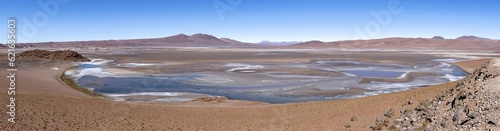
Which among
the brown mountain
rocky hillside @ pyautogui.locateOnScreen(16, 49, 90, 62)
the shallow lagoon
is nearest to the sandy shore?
the shallow lagoon

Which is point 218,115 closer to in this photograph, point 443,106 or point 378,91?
point 443,106

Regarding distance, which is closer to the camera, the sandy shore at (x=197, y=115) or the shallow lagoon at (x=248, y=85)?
the sandy shore at (x=197, y=115)

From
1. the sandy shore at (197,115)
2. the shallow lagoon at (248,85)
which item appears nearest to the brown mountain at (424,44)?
the shallow lagoon at (248,85)

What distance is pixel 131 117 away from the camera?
57.5 feet

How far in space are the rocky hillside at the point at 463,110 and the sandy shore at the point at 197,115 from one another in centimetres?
158

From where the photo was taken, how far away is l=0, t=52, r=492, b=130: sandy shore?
607 inches

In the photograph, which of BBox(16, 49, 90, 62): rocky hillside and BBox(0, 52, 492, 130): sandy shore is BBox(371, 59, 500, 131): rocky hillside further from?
BBox(16, 49, 90, 62): rocky hillside

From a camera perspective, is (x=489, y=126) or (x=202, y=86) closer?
(x=489, y=126)

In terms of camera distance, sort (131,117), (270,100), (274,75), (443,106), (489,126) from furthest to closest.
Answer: (274,75) < (270,100) < (131,117) < (443,106) < (489,126)

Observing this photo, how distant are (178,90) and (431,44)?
530ft

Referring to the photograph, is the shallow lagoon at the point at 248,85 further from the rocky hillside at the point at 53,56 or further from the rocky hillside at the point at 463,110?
the rocky hillside at the point at 53,56

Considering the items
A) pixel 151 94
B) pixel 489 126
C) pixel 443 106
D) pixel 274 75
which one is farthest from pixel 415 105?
pixel 274 75

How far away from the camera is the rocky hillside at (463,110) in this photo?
397 inches

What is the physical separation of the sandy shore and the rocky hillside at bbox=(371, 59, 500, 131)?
5.19 feet
